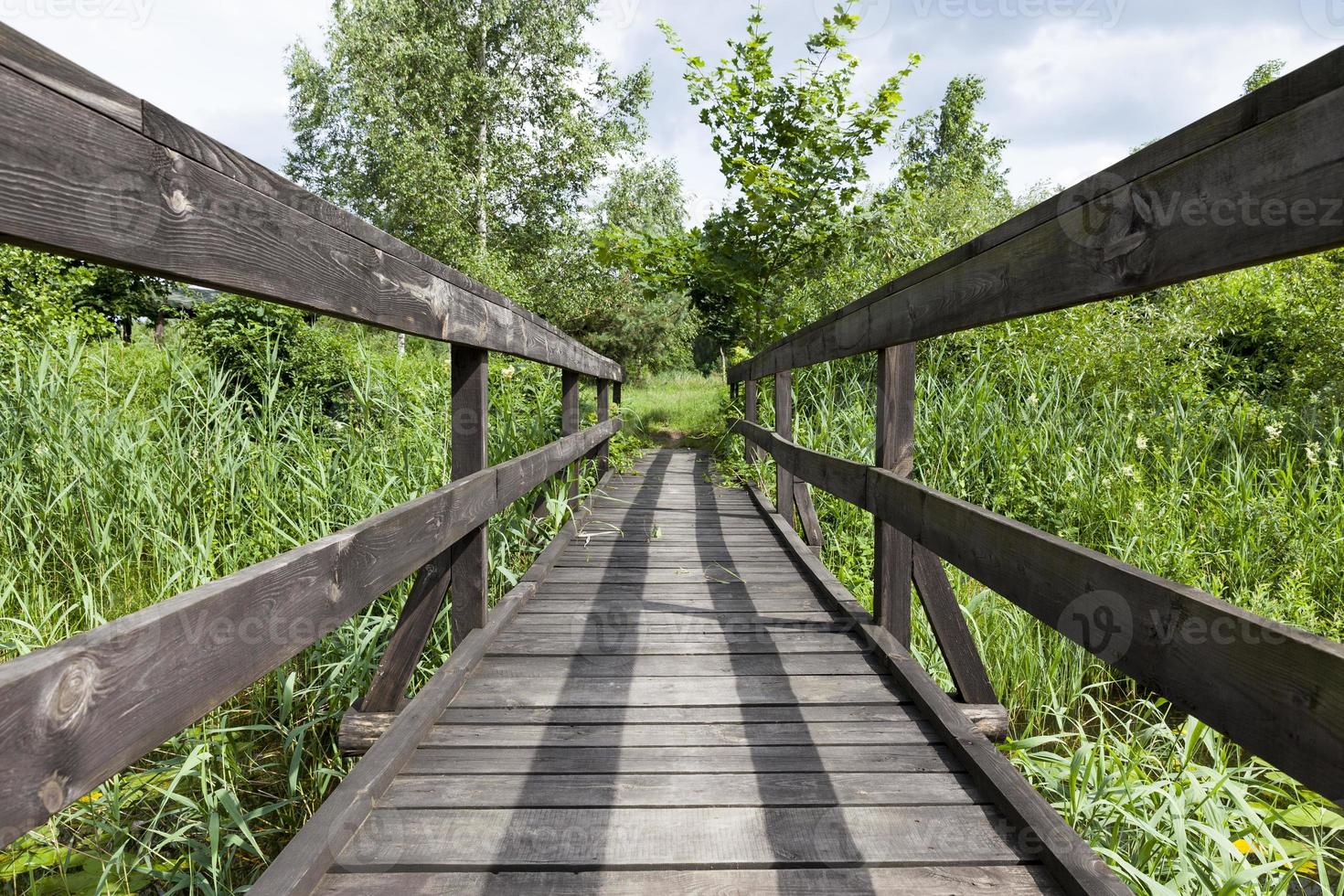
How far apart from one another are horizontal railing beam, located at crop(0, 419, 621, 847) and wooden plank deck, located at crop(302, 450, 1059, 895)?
0.58 meters

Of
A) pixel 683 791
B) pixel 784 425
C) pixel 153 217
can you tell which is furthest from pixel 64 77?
pixel 784 425

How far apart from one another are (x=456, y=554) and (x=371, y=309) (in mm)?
1105

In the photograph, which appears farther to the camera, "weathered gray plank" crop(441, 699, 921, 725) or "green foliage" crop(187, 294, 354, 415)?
"green foliage" crop(187, 294, 354, 415)

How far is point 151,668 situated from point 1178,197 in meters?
1.47

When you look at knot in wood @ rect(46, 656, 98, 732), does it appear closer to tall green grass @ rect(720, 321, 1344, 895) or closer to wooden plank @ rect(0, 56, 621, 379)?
wooden plank @ rect(0, 56, 621, 379)

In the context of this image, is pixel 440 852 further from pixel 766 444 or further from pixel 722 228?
pixel 722 228

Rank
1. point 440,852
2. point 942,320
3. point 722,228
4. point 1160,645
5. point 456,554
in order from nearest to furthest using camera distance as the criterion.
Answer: point 1160,645 → point 440,852 → point 942,320 → point 456,554 → point 722,228

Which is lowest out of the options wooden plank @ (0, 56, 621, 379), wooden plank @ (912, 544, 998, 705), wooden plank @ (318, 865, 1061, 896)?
wooden plank @ (318, 865, 1061, 896)

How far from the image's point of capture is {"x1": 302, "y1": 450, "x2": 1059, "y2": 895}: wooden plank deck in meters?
1.48

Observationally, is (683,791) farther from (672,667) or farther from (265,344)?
(265,344)

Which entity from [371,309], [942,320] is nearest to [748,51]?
[942,320]

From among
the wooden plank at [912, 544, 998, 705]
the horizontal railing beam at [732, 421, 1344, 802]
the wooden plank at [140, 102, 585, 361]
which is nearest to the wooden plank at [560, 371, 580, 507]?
the wooden plank at [140, 102, 585, 361]

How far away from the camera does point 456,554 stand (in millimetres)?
2480

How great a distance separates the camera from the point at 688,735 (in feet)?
6.76
